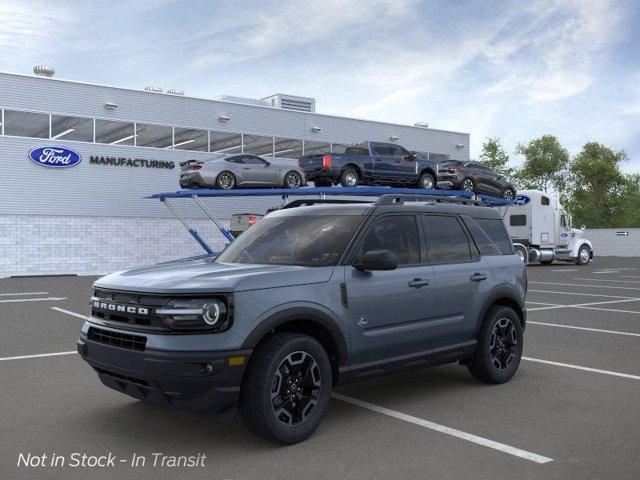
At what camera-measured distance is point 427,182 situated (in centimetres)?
2472

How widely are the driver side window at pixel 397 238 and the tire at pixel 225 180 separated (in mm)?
18932

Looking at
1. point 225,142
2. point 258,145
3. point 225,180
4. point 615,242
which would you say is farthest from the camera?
point 615,242

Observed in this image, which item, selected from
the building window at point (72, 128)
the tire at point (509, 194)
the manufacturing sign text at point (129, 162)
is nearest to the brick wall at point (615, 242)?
the tire at point (509, 194)

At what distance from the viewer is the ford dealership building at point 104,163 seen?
26844 millimetres

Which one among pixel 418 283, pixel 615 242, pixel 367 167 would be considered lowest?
pixel 615 242

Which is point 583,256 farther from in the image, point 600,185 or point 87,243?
point 600,185

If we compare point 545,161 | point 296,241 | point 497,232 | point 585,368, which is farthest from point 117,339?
point 545,161

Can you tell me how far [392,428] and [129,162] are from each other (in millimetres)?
26193

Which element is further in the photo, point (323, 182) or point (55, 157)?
point (55, 157)

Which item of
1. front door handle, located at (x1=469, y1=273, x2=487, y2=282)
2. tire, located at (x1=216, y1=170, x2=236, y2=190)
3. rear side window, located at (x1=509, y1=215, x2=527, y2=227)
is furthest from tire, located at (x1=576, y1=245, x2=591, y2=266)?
front door handle, located at (x1=469, y1=273, x2=487, y2=282)

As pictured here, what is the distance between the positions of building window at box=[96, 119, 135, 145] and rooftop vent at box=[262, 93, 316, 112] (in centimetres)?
994

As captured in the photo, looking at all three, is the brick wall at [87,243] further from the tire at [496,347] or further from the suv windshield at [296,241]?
the tire at [496,347]

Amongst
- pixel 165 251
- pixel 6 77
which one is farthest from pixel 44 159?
pixel 165 251

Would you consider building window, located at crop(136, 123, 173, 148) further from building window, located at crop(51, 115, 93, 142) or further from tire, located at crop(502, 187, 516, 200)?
tire, located at crop(502, 187, 516, 200)
